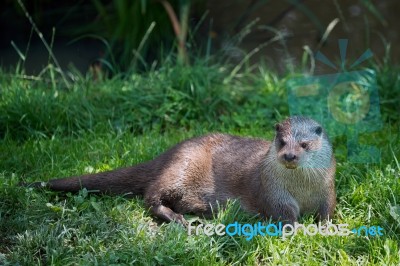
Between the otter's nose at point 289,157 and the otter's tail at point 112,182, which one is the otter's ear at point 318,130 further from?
the otter's tail at point 112,182

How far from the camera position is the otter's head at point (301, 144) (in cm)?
304

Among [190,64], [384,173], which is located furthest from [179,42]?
[384,173]

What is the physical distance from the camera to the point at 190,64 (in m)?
5.56

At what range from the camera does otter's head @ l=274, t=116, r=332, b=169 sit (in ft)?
9.96

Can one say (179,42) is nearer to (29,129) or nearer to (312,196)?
(29,129)

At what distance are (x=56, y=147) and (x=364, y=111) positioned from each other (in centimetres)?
194

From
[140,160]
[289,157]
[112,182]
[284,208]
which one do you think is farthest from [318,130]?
[140,160]

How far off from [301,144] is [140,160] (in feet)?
4.02

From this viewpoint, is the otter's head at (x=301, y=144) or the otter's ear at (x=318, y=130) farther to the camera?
the otter's ear at (x=318, y=130)
